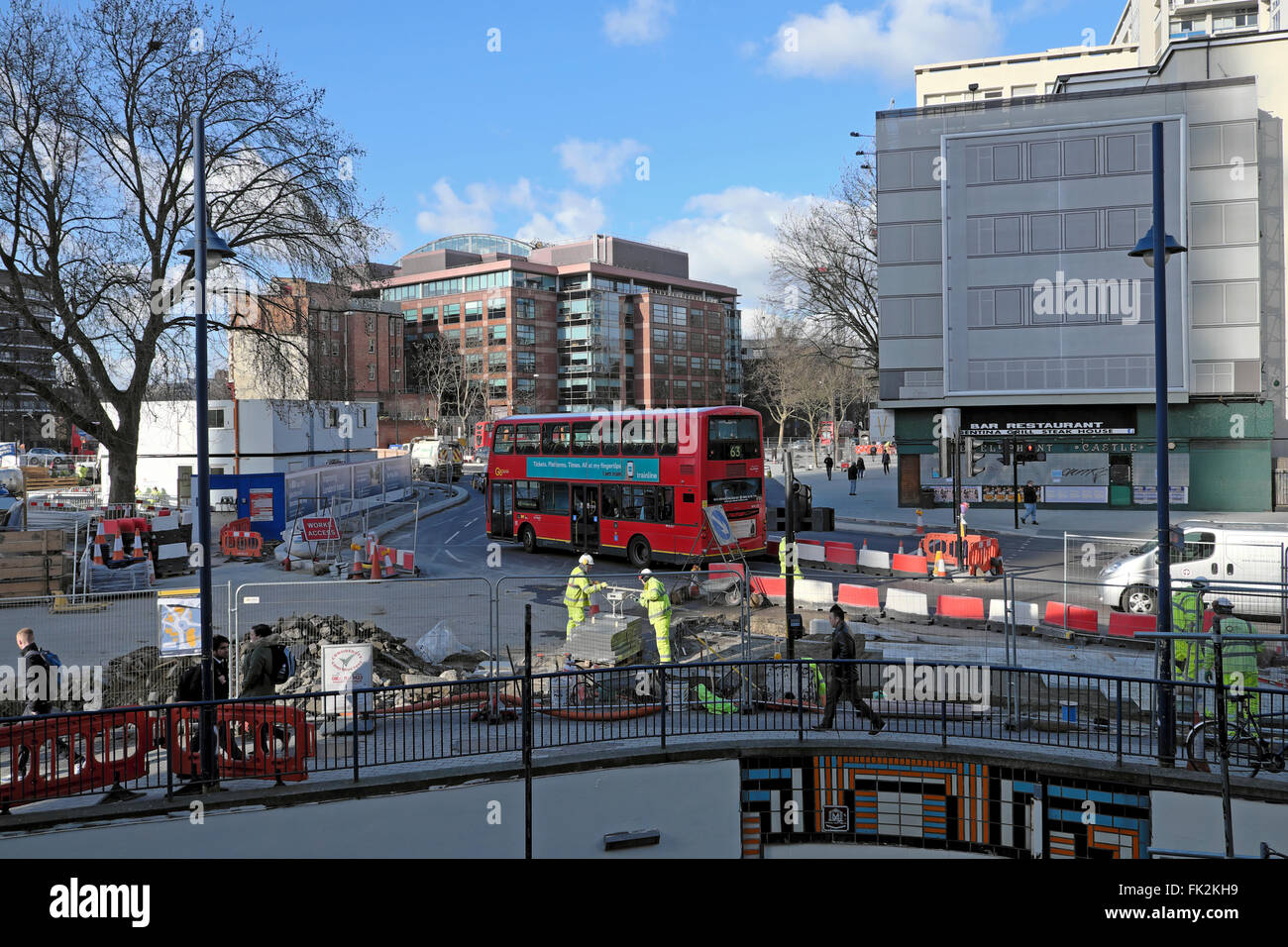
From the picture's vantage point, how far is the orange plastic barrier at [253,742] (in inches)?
354

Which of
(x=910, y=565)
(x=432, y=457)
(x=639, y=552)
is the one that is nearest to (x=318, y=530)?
(x=639, y=552)

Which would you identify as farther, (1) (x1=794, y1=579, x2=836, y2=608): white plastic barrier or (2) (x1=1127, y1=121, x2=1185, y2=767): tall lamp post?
(1) (x1=794, y1=579, x2=836, y2=608): white plastic barrier

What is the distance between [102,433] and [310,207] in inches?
341

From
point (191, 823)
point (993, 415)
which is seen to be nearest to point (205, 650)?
point (191, 823)

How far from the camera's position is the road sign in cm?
2441

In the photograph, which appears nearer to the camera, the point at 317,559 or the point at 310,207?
the point at 317,559

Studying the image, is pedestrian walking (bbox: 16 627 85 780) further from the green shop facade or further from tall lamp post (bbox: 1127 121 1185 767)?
the green shop facade

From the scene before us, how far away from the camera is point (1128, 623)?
15.2 m

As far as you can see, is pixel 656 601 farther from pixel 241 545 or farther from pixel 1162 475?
pixel 241 545

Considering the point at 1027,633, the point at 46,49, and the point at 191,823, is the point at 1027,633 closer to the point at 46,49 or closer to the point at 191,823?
the point at 191,823

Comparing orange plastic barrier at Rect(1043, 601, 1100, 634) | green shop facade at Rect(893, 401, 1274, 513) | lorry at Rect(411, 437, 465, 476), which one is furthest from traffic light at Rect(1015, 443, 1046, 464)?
lorry at Rect(411, 437, 465, 476)

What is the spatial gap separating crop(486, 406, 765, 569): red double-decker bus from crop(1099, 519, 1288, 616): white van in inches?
334

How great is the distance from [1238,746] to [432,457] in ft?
186

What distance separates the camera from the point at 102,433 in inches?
1024
